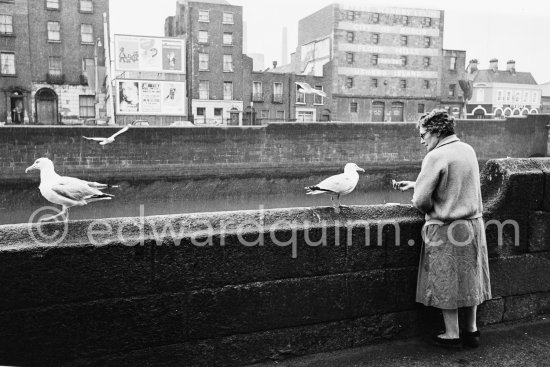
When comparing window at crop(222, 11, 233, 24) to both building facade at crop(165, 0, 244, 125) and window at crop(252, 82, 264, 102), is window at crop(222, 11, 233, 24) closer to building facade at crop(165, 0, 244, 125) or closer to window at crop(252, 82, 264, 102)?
building facade at crop(165, 0, 244, 125)

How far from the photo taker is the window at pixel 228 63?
1815 inches

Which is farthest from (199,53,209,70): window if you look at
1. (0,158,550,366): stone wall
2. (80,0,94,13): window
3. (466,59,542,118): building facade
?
(0,158,550,366): stone wall

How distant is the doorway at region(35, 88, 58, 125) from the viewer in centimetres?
4112

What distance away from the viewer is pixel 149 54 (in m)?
41.2

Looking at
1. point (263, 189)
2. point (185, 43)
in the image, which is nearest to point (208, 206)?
point (263, 189)

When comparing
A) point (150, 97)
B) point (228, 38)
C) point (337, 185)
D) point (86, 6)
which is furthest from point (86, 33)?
point (337, 185)

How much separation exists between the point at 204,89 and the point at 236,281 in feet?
144

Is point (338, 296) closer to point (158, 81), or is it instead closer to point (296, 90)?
point (158, 81)

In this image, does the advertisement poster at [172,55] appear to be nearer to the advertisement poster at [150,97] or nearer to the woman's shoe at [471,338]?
the advertisement poster at [150,97]

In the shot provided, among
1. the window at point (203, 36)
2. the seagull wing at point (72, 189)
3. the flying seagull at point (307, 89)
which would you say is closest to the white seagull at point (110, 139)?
the seagull wing at point (72, 189)

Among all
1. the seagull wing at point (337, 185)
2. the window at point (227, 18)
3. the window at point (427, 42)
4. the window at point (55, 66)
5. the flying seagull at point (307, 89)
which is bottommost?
the seagull wing at point (337, 185)

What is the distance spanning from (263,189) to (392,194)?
20.5ft

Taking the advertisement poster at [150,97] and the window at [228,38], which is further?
the window at [228,38]

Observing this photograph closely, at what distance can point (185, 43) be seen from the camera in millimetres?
43875
